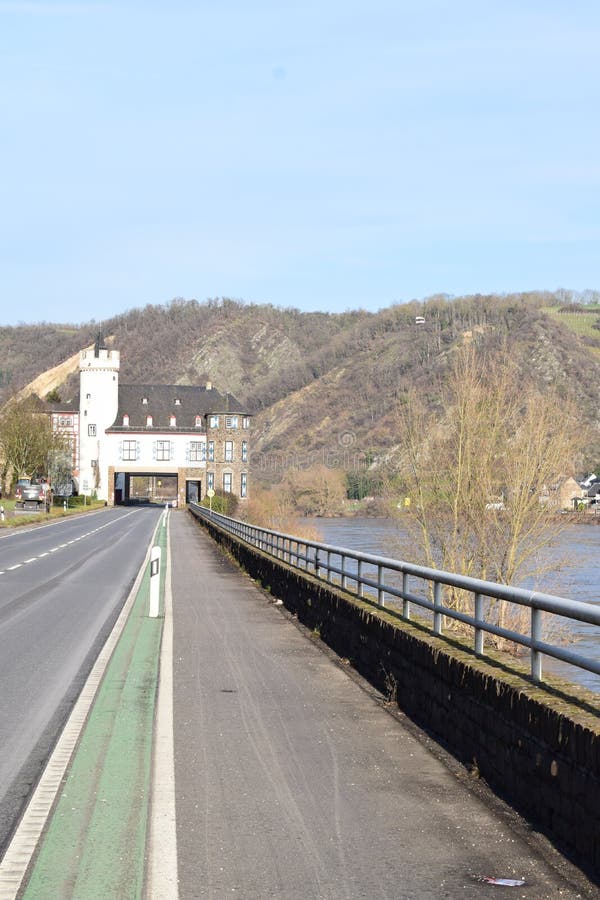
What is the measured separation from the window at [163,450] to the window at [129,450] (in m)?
2.45

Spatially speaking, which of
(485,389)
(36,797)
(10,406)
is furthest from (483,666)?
(10,406)

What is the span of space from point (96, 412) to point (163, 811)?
124066 millimetres

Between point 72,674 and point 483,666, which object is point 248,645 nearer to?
point 72,674

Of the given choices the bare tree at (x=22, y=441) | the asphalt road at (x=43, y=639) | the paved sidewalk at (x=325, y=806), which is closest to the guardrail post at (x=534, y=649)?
the paved sidewalk at (x=325, y=806)

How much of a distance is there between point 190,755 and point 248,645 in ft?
22.2

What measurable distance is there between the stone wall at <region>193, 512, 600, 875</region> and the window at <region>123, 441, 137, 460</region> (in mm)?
115395

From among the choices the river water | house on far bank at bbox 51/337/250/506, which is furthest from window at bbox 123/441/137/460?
the river water

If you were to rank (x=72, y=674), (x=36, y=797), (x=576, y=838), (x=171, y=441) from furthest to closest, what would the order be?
(x=171, y=441) < (x=72, y=674) < (x=36, y=797) < (x=576, y=838)

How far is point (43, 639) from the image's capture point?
49.4ft

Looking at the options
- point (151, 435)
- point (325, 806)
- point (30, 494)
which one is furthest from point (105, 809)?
point (151, 435)

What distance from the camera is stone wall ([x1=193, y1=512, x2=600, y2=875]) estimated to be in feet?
19.3

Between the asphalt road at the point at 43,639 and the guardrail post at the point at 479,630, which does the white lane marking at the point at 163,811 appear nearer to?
the asphalt road at the point at 43,639

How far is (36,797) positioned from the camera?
696 cm

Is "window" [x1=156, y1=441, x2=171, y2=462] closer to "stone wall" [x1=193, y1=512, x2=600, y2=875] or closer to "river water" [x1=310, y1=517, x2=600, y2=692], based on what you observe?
"river water" [x1=310, y1=517, x2=600, y2=692]
